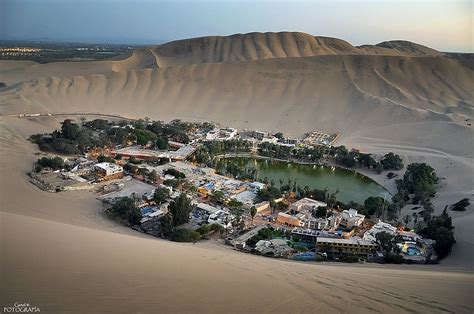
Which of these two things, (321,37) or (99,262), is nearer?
(99,262)

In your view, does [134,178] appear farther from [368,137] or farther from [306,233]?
[368,137]

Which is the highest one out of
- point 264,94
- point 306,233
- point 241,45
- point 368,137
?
point 241,45

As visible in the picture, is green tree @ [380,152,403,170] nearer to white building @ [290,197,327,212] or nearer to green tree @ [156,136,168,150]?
white building @ [290,197,327,212]

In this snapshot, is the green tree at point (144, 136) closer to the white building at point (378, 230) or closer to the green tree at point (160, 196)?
the green tree at point (160, 196)

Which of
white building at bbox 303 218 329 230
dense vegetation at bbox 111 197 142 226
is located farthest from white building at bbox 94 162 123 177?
white building at bbox 303 218 329 230

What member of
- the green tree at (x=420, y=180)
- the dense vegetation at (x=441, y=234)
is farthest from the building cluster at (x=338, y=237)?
the green tree at (x=420, y=180)

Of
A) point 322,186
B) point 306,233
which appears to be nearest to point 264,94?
point 322,186
